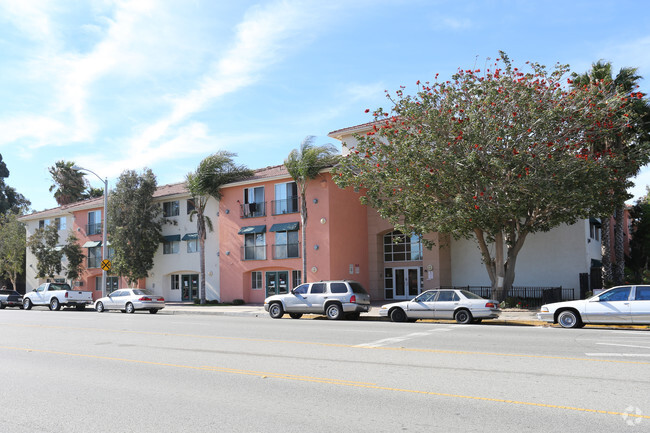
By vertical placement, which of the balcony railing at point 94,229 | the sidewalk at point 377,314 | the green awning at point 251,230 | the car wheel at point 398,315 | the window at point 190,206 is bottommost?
the sidewalk at point 377,314

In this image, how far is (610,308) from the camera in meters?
15.8

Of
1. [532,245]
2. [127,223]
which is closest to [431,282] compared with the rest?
[532,245]

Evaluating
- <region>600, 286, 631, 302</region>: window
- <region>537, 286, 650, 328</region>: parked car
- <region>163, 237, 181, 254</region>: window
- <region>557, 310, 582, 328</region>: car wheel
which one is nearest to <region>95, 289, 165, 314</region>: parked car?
<region>163, 237, 181, 254</region>: window

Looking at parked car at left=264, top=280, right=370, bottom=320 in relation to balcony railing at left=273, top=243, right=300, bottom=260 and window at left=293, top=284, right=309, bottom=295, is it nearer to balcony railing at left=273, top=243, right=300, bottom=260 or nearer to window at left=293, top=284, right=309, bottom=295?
window at left=293, top=284, right=309, bottom=295

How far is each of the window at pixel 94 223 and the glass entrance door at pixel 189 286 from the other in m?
8.90

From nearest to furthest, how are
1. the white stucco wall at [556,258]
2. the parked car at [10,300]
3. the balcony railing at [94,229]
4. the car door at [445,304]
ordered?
the car door at [445,304], the white stucco wall at [556,258], the parked car at [10,300], the balcony railing at [94,229]

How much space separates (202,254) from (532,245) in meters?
19.1

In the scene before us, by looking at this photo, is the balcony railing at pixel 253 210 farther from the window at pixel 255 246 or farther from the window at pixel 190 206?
the window at pixel 190 206

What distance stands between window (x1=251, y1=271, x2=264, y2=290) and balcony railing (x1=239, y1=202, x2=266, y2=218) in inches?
142

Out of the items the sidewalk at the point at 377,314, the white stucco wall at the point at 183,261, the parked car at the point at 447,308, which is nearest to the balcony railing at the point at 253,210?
the white stucco wall at the point at 183,261

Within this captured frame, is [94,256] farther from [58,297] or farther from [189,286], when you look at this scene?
[58,297]

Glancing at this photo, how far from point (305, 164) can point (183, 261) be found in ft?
43.9

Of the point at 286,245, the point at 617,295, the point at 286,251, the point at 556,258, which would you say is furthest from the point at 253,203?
the point at 617,295

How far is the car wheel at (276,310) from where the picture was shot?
900 inches
